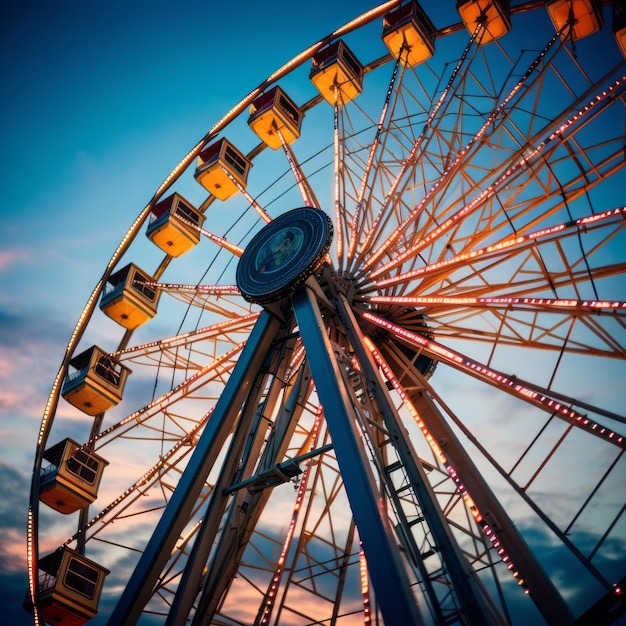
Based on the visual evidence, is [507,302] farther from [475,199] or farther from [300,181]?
[300,181]

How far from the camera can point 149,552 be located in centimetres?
673

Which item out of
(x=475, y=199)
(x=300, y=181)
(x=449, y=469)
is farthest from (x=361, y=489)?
(x=300, y=181)

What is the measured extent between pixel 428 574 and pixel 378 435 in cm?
368

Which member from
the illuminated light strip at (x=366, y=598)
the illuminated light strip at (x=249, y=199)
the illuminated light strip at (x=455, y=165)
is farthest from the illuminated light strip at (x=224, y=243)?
the illuminated light strip at (x=366, y=598)

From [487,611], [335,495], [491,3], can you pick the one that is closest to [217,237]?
[335,495]

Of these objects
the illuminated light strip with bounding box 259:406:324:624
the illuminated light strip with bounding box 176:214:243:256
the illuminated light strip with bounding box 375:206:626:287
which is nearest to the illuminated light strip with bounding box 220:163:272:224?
the illuminated light strip with bounding box 176:214:243:256

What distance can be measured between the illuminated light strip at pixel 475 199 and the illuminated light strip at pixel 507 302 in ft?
2.73

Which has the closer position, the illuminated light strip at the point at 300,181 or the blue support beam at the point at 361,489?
the blue support beam at the point at 361,489

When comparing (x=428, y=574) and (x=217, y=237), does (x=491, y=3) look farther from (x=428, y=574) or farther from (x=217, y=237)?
(x=428, y=574)

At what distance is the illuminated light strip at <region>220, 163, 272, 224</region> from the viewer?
1205 centimetres

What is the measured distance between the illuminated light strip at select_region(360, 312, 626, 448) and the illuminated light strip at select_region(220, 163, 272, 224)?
3.49 metres

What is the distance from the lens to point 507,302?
8148 mm

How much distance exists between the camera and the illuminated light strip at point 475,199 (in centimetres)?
828

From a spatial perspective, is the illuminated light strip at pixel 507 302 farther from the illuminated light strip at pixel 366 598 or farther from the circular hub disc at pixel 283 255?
the illuminated light strip at pixel 366 598
